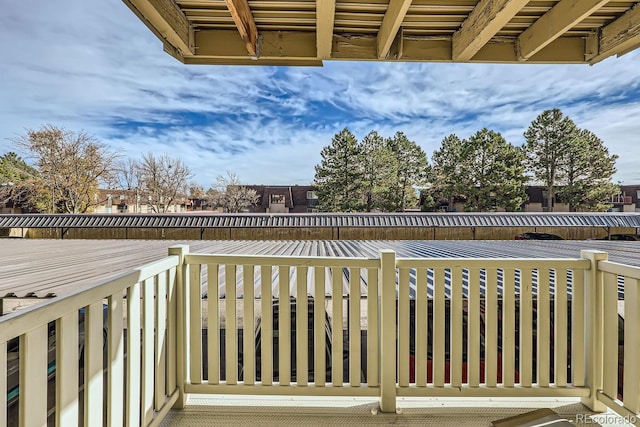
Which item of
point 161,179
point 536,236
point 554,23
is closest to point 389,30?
point 554,23

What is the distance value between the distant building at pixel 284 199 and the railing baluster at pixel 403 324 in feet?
95.1

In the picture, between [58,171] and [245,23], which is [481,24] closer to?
[245,23]

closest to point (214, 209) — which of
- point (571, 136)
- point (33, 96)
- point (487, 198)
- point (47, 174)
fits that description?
point (47, 174)

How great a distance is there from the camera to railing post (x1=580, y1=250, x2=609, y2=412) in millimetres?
1755

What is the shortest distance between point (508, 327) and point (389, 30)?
1860 millimetres

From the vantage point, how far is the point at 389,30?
65.6 inches

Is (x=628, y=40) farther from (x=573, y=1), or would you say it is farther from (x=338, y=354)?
(x=338, y=354)

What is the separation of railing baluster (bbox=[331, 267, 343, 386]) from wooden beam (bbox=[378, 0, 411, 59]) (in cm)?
135

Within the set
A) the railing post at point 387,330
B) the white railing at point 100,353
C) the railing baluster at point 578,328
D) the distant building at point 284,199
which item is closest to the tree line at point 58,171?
the distant building at point 284,199

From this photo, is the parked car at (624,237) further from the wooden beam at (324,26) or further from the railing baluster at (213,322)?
the railing baluster at (213,322)

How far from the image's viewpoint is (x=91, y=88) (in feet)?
47.2

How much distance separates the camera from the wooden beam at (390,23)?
1.48 metres

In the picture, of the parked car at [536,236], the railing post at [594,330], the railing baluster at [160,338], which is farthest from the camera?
the parked car at [536,236]

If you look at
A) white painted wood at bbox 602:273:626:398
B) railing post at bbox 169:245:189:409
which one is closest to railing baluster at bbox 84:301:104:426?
railing post at bbox 169:245:189:409
